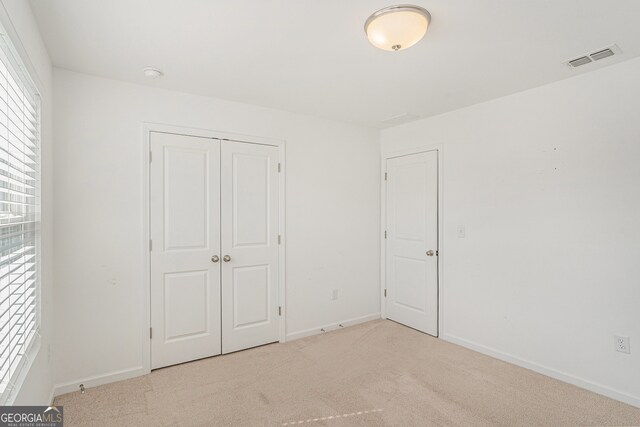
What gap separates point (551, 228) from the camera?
2773 mm

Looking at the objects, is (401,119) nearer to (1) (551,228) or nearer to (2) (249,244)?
(1) (551,228)

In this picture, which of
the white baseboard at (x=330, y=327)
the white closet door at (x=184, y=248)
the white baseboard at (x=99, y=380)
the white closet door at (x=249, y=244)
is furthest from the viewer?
the white baseboard at (x=330, y=327)

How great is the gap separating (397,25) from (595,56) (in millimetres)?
1586

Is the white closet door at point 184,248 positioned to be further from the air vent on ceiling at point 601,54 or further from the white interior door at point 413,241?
the air vent on ceiling at point 601,54

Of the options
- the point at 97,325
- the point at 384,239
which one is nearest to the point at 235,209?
the point at 97,325

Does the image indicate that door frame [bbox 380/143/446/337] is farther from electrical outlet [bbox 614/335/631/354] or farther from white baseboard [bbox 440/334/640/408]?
electrical outlet [bbox 614/335/631/354]

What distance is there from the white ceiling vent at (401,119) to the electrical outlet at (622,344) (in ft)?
8.60

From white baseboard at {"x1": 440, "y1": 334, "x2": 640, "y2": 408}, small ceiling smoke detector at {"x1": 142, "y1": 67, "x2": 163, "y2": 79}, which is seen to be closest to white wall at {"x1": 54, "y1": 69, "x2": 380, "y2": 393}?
small ceiling smoke detector at {"x1": 142, "y1": 67, "x2": 163, "y2": 79}

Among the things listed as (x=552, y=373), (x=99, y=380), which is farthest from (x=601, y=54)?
(x=99, y=380)

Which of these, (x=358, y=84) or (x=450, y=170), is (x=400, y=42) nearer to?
(x=358, y=84)

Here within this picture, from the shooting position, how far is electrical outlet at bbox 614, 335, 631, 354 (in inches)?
93.8

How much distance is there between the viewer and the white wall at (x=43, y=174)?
152 cm

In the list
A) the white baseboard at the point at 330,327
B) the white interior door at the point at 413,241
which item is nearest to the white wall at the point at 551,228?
the white interior door at the point at 413,241

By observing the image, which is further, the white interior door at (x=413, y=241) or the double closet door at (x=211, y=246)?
the white interior door at (x=413, y=241)
